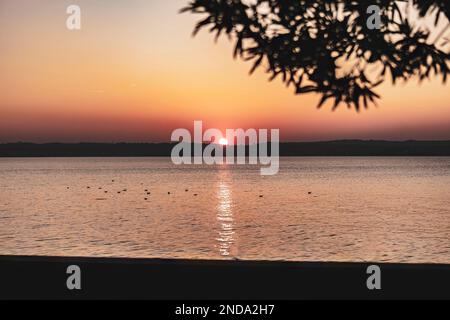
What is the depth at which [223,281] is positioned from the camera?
9.71 m

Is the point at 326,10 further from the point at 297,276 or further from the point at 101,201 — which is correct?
the point at 101,201

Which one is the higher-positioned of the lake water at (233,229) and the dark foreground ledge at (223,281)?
the dark foreground ledge at (223,281)

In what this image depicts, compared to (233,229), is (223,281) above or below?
above

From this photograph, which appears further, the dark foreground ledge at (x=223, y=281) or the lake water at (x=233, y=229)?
the lake water at (x=233, y=229)

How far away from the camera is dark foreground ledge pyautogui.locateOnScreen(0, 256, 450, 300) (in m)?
9.46

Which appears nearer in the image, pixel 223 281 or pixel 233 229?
pixel 223 281

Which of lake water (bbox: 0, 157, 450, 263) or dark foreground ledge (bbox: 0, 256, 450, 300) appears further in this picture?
lake water (bbox: 0, 157, 450, 263)

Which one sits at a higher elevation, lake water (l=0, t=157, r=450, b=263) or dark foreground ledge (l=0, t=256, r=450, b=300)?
dark foreground ledge (l=0, t=256, r=450, b=300)

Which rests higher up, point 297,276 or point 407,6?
point 407,6

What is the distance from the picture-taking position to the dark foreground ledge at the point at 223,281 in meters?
9.46
